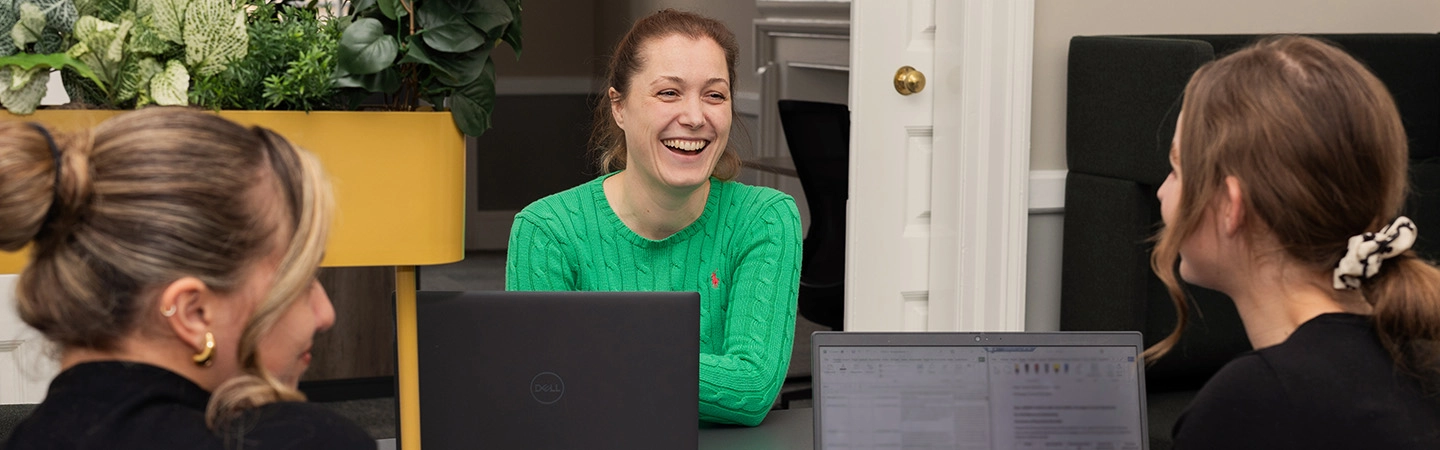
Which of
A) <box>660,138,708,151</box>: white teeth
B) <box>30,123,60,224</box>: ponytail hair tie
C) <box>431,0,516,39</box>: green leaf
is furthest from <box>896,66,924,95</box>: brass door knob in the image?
<box>30,123,60,224</box>: ponytail hair tie

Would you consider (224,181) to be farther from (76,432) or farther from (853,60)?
(853,60)

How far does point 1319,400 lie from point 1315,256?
0.13 meters

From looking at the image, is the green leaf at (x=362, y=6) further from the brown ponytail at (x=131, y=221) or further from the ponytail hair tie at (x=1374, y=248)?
the ponytail hair tie at (x=1374, y=248)

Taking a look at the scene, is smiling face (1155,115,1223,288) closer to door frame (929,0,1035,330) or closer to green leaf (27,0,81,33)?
green leaf (27,0,81,33)

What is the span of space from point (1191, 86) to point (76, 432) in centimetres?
90

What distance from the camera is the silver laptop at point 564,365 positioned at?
1209mm

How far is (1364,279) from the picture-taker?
1063mm

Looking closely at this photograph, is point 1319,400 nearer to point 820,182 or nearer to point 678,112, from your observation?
point 678,112

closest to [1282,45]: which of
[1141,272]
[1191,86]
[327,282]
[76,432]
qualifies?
[1191,86]

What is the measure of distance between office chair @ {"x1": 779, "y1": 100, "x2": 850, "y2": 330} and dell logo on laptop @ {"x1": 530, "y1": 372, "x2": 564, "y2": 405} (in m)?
2.15

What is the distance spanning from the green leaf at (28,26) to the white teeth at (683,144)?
34.1 inches

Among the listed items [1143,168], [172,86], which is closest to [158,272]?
[172,86]

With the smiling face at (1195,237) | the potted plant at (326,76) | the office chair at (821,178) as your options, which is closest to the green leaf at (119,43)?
the potted plant at (326,76)

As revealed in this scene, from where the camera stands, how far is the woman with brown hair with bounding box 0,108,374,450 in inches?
32.7
